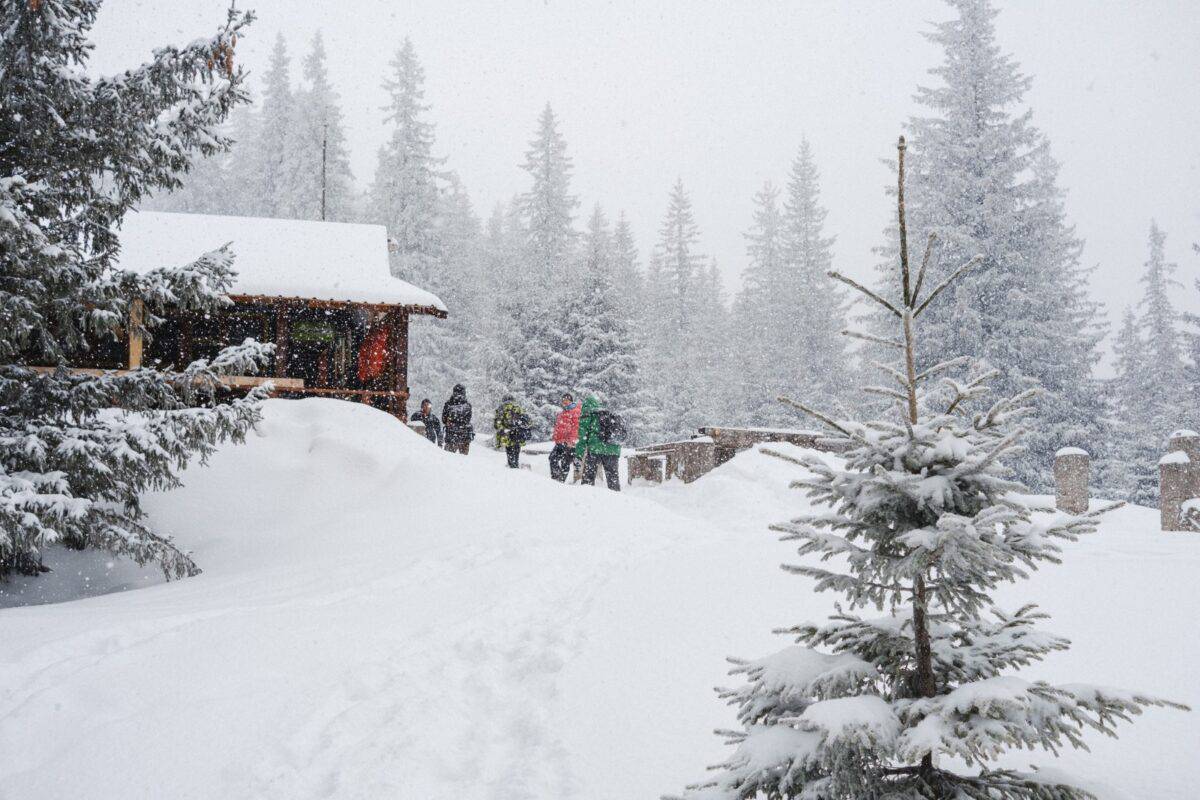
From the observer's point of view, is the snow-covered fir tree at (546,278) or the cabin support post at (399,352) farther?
the snow-covered fir tree at (546,278)

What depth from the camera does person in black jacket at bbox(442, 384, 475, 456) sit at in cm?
1628

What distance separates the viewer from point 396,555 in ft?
22.6

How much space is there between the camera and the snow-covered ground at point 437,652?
322cm

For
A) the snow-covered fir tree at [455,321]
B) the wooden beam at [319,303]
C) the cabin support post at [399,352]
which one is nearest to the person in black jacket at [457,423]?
the cabin support post at [399,352]

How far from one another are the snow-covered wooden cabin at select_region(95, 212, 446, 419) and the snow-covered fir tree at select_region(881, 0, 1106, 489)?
1505cm

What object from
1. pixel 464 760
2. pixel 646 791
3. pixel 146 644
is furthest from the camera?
pixel 146 644

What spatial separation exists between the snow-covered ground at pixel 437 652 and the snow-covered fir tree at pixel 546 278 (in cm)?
2388

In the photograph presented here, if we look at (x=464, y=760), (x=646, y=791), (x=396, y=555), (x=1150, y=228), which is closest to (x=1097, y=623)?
(x=646, y=791)

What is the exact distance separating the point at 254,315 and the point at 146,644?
1258 cm

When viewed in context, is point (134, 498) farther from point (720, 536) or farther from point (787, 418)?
point (787, 418)

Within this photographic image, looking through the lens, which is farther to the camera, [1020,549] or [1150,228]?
[1150,228]

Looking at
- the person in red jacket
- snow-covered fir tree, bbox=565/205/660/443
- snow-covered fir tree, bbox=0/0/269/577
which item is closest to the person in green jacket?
the person in red jacket

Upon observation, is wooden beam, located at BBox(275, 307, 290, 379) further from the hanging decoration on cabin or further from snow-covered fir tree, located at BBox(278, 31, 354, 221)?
snow-covered fir tree, located at BBox(278, 31, 354, 221)

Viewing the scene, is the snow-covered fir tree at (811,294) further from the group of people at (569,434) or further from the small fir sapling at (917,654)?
the small fir sapling at (917,654)
